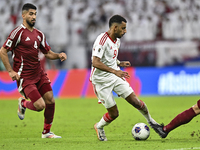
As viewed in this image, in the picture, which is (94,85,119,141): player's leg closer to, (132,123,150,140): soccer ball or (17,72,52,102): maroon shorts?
(132,123,150,140): soccer ball

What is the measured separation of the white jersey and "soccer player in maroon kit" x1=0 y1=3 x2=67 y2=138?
0.83m

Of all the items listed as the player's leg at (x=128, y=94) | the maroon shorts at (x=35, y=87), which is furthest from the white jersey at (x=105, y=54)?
the maroon shorts at (x=35, y=87)

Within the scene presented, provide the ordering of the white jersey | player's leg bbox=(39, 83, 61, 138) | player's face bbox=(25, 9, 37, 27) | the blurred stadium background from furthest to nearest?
1. the blurred stadium background
2. player's leg bbox=(39, 83, 61, 138)
3. player's face bbox=(25, 9, 37, 27)
4. the white jersey

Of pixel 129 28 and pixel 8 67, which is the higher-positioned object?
pixel 129 28

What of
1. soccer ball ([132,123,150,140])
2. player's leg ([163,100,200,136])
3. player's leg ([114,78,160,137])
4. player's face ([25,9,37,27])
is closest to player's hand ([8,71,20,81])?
player's face ([25,9,37,27])

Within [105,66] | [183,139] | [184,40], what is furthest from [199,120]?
[184,40]

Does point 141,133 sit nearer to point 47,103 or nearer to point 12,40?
point 47,103

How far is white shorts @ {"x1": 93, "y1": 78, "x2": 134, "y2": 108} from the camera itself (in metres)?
6.40

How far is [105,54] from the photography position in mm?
6352

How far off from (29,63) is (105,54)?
143cm

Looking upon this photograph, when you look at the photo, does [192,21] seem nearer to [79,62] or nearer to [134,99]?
[79,62]

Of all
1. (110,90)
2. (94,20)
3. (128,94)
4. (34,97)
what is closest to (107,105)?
(110,90)

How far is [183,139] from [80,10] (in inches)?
578

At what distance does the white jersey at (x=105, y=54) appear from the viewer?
618cm
